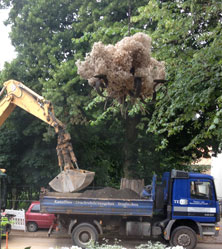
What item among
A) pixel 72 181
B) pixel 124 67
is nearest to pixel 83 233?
pixel 72 181

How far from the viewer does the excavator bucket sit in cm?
1111

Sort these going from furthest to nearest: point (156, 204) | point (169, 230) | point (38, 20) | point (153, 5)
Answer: point (38, 20) < point (156, 204) < point (169, 230) < point (153, 5)

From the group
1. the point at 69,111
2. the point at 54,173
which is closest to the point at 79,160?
the point at 54,173

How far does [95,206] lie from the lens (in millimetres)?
11273

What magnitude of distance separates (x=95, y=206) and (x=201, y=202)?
3309mm

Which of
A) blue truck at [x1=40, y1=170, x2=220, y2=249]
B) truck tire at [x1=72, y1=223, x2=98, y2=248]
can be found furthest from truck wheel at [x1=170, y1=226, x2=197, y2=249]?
truck tire at [x1=72, y1=223, x2=98, y2=248]

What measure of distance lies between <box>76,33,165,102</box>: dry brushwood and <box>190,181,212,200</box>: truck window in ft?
28.7

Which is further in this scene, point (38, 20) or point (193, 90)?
point (38, 20)

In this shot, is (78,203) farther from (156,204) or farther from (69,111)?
(69,111)

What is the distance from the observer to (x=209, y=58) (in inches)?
259

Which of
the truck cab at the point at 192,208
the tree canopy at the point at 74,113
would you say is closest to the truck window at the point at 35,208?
the tree canopy at the point at 74,113

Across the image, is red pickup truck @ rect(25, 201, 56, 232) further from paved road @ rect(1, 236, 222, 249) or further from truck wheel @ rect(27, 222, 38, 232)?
paved road @ rect(1, 236, 222, 249)

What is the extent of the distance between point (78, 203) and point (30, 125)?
5.72 m

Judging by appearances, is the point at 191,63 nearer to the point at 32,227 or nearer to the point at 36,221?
the point at 36,221
